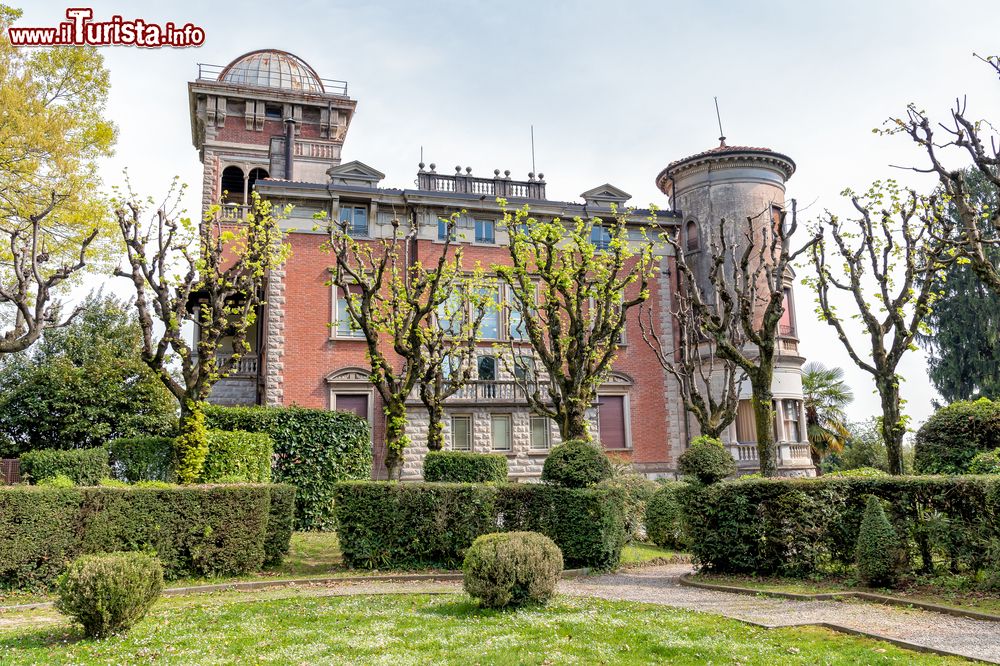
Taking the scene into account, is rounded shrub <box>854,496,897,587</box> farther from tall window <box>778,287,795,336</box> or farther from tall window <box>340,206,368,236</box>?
tall window <box>340,206,368,236</box>

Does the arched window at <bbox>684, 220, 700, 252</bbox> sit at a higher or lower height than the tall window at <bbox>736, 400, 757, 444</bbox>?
higher

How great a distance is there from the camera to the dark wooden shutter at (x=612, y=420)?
96.3 ft

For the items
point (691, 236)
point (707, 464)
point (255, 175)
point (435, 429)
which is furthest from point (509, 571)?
point (255, 175)

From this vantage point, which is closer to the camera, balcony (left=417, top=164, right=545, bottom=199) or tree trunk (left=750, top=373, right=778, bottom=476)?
tree trunk (left=750, top=373, right=778, bottom=476)

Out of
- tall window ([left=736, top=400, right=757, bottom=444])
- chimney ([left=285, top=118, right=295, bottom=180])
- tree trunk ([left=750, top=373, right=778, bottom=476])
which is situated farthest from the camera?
chimney ([left=285, top=118, right=295, bottom=180])

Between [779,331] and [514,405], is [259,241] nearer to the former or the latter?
[514,405]

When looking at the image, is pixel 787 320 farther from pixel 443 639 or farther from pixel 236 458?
pixel 443 639

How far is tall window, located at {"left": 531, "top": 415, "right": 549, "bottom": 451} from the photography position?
28234 mm

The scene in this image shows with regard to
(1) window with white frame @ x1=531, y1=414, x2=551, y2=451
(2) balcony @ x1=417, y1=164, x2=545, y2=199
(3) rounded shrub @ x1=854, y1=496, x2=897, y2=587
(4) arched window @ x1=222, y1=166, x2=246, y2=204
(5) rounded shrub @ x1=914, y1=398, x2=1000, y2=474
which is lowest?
(3) rounded shrub @ x1=854, y1=496, x2=897, y2=587

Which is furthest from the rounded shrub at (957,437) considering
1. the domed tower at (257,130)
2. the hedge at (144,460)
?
the domed tower at (257,130)

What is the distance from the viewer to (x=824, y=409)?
3134 centimetres

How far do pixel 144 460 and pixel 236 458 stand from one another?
8.91 ft

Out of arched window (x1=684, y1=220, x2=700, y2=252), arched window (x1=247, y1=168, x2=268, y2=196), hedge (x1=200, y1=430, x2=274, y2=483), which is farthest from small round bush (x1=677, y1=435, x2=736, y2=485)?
arched window (x1=247, y1=168, x2=268, y2=196)

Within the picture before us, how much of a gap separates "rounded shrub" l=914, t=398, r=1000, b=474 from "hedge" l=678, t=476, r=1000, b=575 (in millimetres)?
3371
